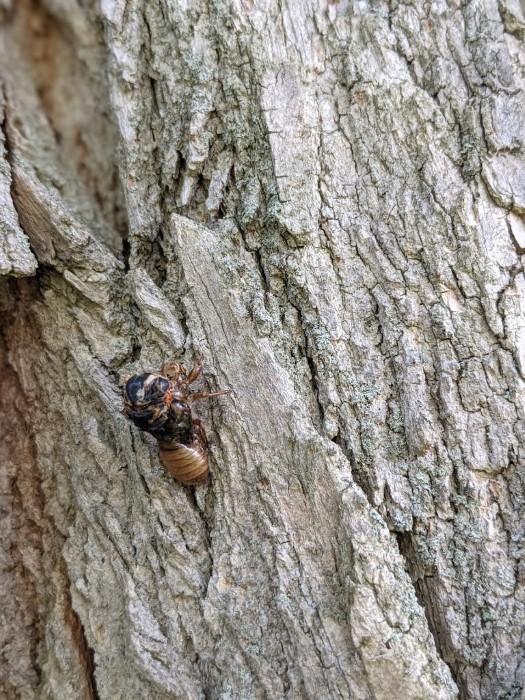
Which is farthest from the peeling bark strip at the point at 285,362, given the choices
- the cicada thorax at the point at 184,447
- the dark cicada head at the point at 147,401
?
the dark cicada head at the point at 147,401

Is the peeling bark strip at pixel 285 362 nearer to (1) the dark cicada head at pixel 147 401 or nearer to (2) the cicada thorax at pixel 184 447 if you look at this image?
(2) the cicada thorax at pixel 184 447

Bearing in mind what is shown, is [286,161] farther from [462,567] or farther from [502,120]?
[462,567]

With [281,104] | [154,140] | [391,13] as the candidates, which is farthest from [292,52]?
[154,140]

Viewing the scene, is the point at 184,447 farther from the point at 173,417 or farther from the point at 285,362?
the point at 285,362

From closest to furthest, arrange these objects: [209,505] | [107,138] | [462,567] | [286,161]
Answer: [462,567], [209,505], [286,161], [107,138]

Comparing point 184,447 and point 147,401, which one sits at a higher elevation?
point 147,401

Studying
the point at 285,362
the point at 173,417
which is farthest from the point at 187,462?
the point at 285,362
